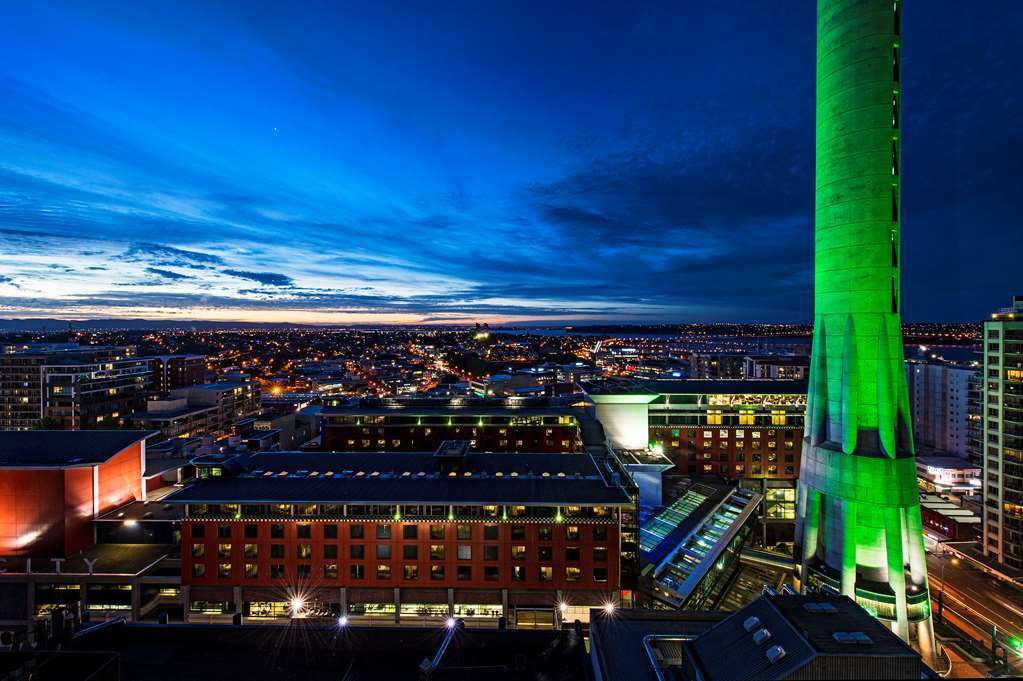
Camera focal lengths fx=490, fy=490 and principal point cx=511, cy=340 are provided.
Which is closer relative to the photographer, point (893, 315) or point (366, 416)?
point (893, 315)

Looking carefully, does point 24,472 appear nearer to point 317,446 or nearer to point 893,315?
point 317,446

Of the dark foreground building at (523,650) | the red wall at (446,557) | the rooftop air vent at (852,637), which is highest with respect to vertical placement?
the rooftop air vent at (852,637)

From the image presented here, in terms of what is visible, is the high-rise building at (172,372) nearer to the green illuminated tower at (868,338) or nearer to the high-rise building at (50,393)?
the high-rise building at (50,393)

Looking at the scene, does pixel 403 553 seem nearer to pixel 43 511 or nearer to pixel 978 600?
pixel 43 511

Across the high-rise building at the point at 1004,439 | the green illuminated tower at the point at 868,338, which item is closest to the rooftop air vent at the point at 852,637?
the green illuminated tower at the point at 868,338

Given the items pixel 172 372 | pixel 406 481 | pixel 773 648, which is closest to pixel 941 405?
pixel 406 481

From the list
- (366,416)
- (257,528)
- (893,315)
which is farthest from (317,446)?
(893,315)
